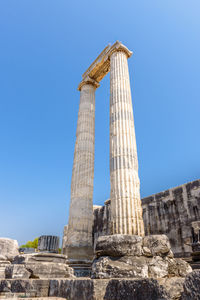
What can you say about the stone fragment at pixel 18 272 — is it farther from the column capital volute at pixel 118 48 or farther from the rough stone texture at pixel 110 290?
the column capital volute at pixel 118 48

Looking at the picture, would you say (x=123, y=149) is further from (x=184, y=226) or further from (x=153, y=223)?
(x=153, y=223)

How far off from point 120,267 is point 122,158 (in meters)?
5.66

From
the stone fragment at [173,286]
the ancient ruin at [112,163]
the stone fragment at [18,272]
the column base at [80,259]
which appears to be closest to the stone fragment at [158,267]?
the ancient ruin at [112,163]

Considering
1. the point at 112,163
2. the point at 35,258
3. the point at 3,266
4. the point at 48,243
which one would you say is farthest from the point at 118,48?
the point at 48,243

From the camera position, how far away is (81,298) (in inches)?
138

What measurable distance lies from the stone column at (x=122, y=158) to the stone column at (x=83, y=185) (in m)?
3.26

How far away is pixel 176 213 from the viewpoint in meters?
16.2

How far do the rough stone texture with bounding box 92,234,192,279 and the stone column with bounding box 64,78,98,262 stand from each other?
5.51 meters

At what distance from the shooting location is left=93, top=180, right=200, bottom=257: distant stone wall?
1503 cm

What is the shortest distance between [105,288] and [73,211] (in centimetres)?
931

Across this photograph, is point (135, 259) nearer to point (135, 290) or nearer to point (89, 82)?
point (135, 290)

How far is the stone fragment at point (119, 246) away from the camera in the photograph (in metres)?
5.58

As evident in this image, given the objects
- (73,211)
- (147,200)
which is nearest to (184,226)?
A: (147,200)

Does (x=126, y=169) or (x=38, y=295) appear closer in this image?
(x=38, y=295)
